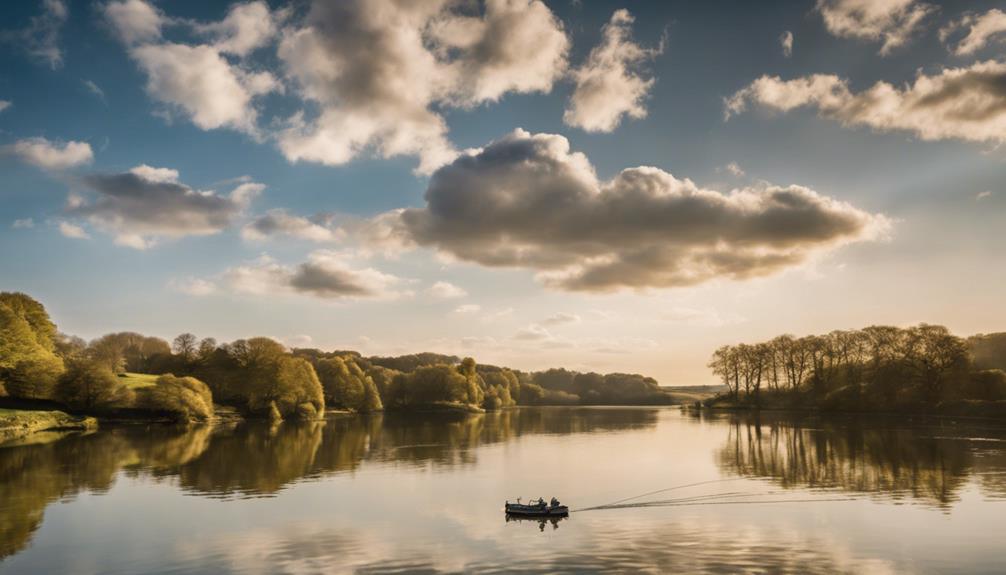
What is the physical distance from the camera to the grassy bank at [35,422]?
9619 cm

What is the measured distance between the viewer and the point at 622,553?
1232 inches

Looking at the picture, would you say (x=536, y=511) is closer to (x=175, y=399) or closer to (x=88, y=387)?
(x=175, y=399)

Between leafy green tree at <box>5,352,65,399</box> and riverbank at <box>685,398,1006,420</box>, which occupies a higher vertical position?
leafy green tree at <box>5,352,65,399</box>

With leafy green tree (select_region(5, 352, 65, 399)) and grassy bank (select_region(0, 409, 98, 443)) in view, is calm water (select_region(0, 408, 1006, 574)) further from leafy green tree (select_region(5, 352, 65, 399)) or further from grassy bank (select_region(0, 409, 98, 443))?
leafy green tree (select_region(5, 352, 65, 399))

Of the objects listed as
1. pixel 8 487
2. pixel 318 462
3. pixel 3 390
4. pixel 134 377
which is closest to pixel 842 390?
pixel 318 462

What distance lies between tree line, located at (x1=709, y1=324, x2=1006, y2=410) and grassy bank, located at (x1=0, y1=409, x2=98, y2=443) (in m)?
166

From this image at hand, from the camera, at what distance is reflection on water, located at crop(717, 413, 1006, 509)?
168ft

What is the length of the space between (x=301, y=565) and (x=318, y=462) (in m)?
40.5

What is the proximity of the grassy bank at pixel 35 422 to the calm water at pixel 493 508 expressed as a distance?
59.6 ft

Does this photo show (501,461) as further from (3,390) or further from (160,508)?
(3,390)

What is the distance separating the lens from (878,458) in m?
67.7

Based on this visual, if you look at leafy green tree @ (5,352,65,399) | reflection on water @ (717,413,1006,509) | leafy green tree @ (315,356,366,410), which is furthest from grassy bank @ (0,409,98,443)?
reflection on water @ (717,413,1006,509)

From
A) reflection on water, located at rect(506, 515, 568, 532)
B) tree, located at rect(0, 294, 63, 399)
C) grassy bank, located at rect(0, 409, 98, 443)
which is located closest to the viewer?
reflection on water, located at rect(506, 515, 568, 532)

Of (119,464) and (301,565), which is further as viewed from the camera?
(119,464)
